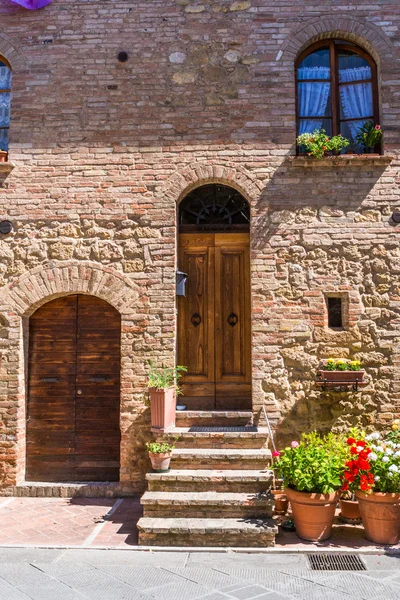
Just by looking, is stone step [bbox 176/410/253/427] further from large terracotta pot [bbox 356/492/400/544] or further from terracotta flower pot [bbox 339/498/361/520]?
large terracotta pot [bbox 356/492/400/544]

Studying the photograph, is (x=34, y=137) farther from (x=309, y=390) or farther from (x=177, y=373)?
(x=309, y=390)

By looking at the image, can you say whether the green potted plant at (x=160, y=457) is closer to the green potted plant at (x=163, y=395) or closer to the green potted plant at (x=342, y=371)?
the green potted plant at (x=163, y=395)

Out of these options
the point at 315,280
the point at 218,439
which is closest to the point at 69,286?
the point at 218,439

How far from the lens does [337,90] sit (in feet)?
24.8

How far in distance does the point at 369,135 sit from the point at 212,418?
4308 mm

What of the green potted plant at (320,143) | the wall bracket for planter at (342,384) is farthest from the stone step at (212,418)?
the green potted plant at (320,143)

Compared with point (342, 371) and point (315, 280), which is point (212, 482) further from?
point (315, 280)

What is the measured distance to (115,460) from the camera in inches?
279

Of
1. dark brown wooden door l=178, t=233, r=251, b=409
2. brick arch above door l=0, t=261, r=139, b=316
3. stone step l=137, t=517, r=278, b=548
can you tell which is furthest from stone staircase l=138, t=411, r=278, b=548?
brick arch above door l=0, t=261, r=139, b=316

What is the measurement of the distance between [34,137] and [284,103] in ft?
11.3

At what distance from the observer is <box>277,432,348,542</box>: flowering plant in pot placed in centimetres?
525

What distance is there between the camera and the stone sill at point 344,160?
7.05 metres

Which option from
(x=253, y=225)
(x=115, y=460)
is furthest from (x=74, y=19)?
(x=115, y=460)

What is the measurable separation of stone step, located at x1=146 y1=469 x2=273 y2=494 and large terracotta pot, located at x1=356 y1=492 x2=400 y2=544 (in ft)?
3.52
